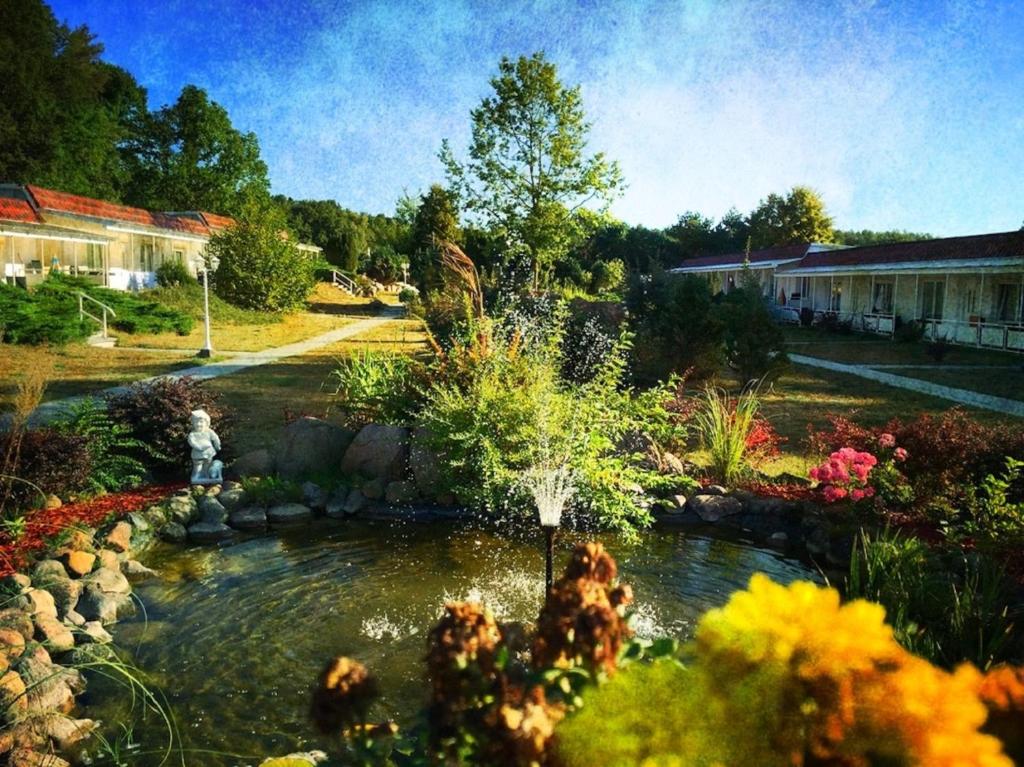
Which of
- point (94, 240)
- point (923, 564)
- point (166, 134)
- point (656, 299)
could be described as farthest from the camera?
point (166, 134)

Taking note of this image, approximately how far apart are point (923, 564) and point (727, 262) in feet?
124

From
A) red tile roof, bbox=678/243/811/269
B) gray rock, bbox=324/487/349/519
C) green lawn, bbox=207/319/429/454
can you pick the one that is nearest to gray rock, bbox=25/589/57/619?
gray rock, bbox=324/487/349/519

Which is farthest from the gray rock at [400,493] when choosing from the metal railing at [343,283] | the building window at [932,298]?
the metal railing at [343,283]

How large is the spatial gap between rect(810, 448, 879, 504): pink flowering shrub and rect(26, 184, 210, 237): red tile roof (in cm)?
3086

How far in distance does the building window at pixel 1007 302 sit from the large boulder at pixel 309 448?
69.7 ft

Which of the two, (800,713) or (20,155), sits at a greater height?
(20,155)

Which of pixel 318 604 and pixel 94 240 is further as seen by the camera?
pixel 94 240

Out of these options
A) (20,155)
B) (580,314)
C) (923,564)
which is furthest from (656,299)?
(20,155)

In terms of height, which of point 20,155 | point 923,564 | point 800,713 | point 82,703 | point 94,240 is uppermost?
point 20,155

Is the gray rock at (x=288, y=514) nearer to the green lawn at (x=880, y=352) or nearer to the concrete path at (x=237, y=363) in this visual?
the concrete path at (x=237, y=363)

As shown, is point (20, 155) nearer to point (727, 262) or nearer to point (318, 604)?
point (727, 262)

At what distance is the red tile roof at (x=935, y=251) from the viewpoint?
21188 mm

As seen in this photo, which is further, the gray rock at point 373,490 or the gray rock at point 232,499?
the gray rock at point 373,490

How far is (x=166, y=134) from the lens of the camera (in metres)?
51.2
